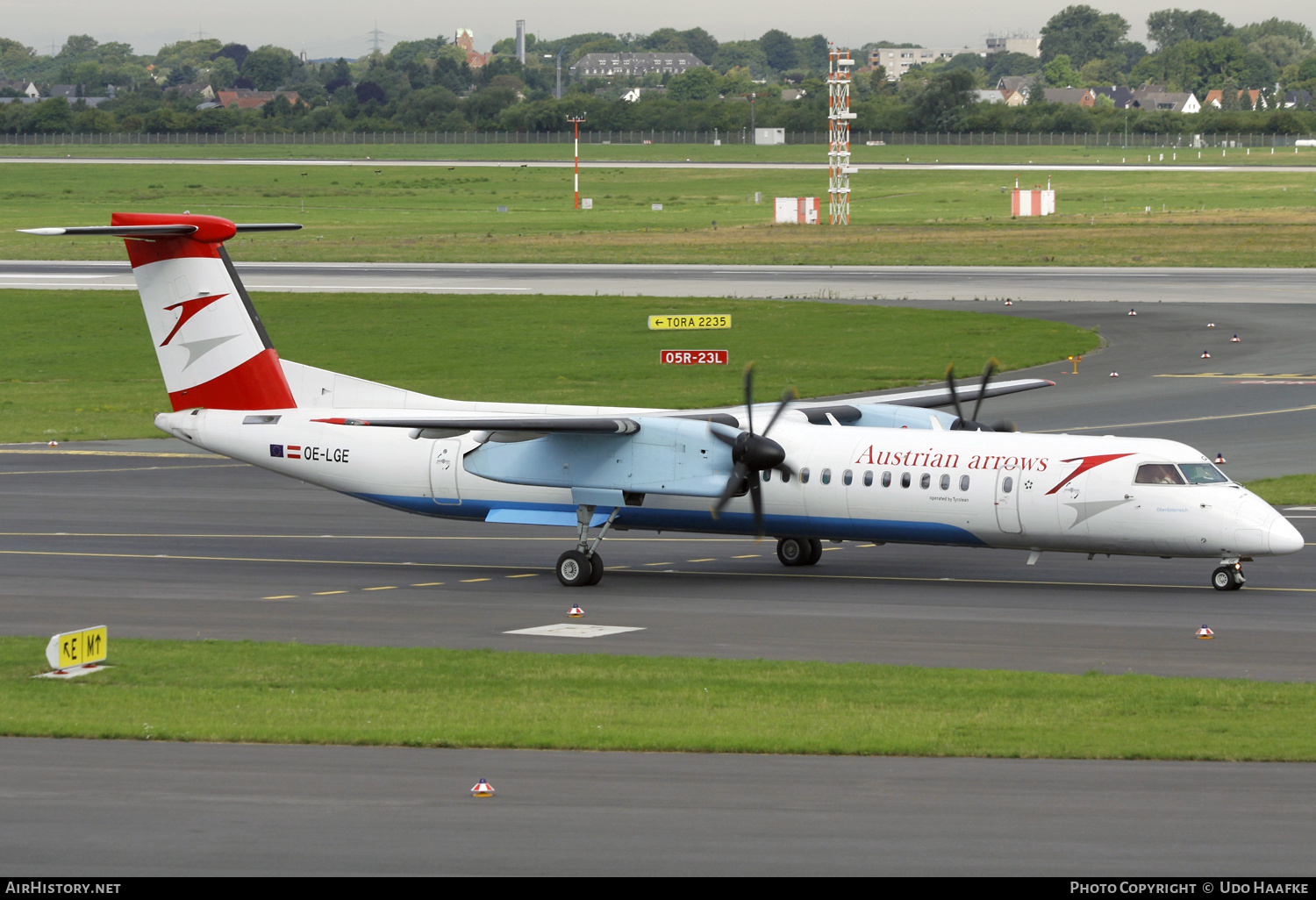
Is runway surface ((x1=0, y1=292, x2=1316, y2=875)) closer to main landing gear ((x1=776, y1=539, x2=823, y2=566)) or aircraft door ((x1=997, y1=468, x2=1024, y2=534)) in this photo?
main landing gear ((x1=776, y1=539, x2=823, y2=566))

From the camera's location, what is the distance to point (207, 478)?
39312mm

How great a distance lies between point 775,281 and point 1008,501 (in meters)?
55.8

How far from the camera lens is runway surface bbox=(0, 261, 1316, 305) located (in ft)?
241

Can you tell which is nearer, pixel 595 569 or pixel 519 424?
pixel 519 424

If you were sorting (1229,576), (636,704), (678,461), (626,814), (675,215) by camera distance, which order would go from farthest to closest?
(675,215), (678,461), (1229,576), (636,704), (626,814)

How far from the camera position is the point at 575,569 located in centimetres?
2761

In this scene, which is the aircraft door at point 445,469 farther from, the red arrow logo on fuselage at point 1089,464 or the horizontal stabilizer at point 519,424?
the red arrow logo on fuselage at point 1089,464

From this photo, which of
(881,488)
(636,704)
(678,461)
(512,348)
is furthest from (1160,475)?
(512,348)

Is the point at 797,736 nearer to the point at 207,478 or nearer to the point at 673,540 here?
the point at 673,540

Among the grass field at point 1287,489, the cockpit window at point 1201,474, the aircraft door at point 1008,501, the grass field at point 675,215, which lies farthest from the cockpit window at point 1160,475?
the grass field at point 675,215

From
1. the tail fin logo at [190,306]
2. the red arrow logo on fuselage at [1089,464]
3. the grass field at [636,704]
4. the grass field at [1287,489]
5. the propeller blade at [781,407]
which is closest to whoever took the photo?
the grass field at [636,704]

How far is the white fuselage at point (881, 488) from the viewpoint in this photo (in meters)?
25.5

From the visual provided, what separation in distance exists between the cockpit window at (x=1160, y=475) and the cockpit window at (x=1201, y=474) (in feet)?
0.53

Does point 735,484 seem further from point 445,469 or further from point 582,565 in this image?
point 445,469
